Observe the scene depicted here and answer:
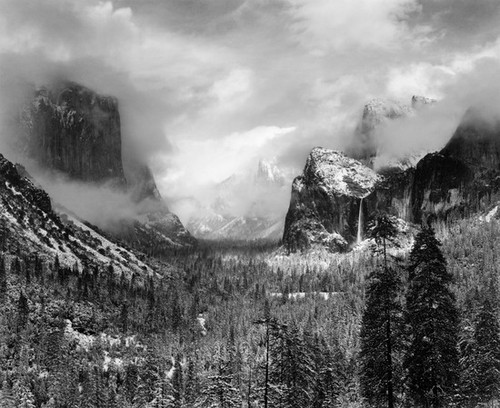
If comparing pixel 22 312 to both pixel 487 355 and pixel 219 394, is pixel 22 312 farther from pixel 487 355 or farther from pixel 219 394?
pixel 487 355

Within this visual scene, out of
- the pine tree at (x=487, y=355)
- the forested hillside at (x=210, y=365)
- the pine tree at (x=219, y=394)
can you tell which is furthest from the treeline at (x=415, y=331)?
the pine tree at (x=487, y=355)

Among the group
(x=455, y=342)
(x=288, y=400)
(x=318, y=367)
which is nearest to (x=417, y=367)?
(x=455, y=342)

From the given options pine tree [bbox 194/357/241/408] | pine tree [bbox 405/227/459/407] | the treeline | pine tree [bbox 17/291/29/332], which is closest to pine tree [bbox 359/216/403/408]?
the treeline

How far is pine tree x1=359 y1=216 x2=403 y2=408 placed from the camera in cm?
4206

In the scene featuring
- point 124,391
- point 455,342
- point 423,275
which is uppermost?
point 423,275

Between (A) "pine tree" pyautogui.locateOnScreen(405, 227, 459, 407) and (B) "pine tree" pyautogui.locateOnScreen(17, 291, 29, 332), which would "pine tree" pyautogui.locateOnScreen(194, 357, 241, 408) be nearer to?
(A) "pine tree" pyautogui.locateOnScreen(405, 227, 459, 407)

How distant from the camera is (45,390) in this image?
140 meters

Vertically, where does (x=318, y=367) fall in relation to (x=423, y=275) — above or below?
below

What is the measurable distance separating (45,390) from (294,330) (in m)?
96.9

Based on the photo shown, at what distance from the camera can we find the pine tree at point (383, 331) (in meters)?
42.1

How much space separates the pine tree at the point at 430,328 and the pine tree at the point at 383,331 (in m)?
0.98

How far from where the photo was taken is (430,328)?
134ft

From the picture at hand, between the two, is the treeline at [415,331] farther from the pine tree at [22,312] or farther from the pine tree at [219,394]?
the pine tree at [22,312]

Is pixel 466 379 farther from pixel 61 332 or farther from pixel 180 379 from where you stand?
pixel 61 332
